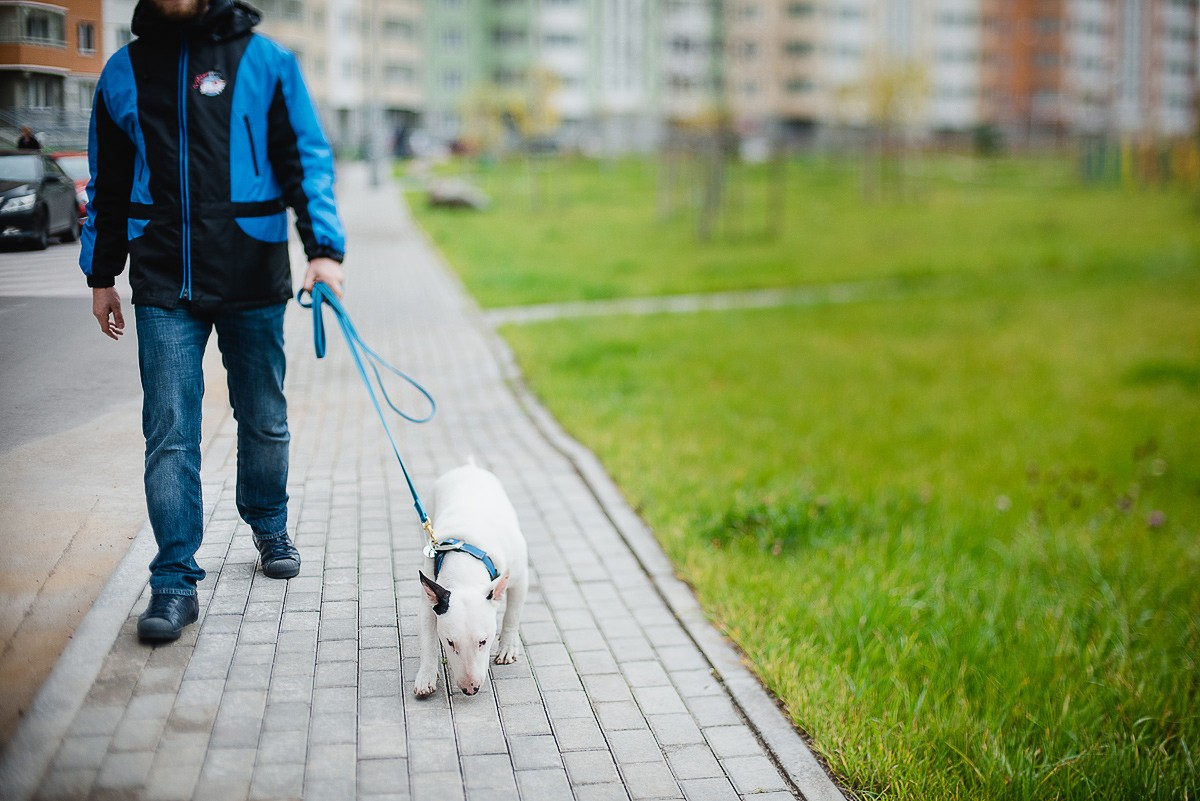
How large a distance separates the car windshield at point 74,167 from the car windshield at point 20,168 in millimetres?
98

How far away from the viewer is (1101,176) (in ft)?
185

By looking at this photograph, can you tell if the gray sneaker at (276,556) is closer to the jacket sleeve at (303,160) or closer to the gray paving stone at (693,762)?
the jacket sleeve at (303,160)

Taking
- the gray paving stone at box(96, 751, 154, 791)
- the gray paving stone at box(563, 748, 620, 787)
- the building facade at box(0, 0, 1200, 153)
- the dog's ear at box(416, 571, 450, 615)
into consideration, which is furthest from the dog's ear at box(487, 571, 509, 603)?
the building facade at box(0, 0, 1200, 153)

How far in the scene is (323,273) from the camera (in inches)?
169

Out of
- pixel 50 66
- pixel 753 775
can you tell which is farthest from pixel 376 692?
pixel 50 66

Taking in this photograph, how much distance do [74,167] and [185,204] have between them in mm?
565

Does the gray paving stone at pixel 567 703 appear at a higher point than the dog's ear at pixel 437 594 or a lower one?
lower

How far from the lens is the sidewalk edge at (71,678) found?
10.6ft

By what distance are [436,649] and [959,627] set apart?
2.59 meters

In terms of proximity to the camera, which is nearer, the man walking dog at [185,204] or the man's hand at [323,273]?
the man walking dog at [185,204]

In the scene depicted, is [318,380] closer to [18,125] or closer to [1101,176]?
[18,125]

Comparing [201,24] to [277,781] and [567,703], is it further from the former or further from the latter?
[567,703]

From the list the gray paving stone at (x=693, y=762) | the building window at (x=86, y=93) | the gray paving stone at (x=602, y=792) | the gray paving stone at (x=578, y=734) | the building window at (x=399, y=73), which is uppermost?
the building window at (x=399, y=73)

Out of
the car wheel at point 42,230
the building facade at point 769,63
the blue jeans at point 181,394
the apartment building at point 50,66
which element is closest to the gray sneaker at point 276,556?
the blue jeans at point 181,394
